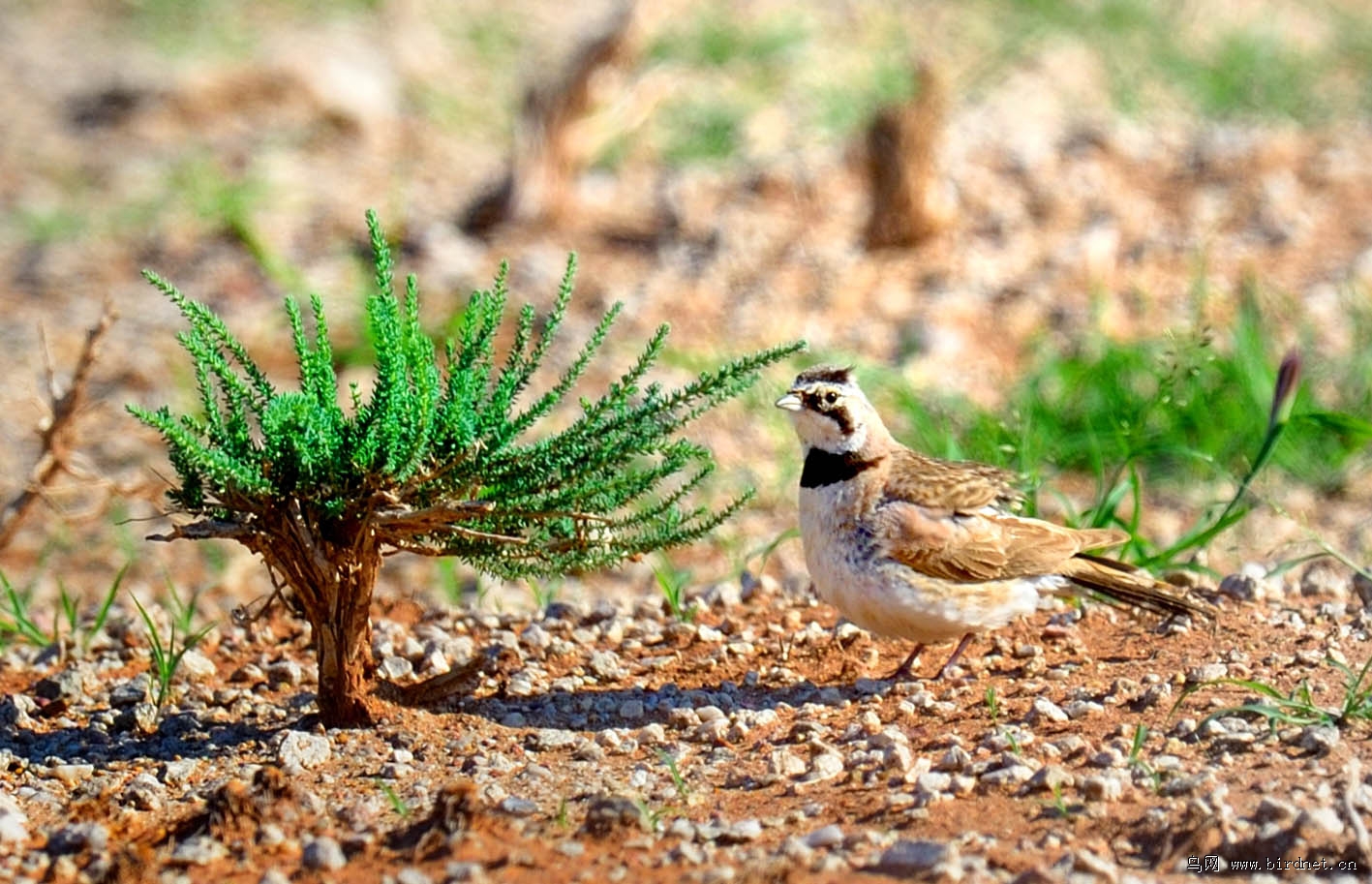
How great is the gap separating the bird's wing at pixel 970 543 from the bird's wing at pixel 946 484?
0.11 ft

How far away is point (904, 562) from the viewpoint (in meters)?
4.98

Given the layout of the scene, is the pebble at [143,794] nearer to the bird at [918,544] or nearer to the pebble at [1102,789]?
the bird at [918,544]

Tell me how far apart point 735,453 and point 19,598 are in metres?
3.03

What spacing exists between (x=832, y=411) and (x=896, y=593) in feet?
1.81

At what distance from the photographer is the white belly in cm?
489

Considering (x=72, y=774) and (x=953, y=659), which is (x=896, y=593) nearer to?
(x=953, y=659)

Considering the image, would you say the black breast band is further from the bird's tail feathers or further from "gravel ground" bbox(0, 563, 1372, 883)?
the bird's tail feathers

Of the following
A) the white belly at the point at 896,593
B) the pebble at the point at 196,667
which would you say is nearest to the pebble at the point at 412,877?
the white belly at the point at 896,593

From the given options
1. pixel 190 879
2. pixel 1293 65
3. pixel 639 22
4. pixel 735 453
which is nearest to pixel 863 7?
pixel 1293 65

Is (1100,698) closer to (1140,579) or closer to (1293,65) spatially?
(1140,579)

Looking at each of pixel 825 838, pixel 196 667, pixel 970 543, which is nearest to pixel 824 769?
pixel 825 838

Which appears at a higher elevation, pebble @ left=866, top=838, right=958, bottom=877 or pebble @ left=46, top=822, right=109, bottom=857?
pebble @ left=46, top=822, right=109, bottom=857

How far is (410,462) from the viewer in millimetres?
4371

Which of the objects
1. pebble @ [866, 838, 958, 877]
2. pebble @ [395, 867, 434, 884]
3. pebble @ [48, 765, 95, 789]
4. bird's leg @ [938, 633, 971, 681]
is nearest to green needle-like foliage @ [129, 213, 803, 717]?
pebble @ [48, 765, 95, 789]
